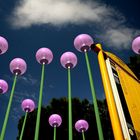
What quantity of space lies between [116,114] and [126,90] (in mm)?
777

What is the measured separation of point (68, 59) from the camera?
6.09 m

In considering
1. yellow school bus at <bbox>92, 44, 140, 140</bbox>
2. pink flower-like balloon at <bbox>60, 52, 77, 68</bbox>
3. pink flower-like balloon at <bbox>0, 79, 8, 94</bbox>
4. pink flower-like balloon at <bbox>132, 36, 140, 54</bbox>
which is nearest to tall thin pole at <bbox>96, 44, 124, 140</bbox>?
yellow school bus at <bbox>92, 44, 140, 140</bbox>

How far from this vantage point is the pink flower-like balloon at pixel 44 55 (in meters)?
6.02

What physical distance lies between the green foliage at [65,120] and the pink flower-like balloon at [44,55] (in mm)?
11251

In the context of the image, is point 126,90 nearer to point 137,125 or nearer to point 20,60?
point 137,125

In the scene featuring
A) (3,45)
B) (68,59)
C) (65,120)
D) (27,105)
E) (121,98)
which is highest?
(65,120)

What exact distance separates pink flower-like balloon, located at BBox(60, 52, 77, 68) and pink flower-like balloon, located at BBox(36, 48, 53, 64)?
370 mm

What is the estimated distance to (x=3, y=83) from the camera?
676cm

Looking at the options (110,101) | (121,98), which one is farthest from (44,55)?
(110,101)

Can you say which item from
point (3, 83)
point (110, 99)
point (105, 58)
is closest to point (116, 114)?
point (110, 99)

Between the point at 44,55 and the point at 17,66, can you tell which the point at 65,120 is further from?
the point at 44,55

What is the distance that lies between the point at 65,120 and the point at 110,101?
1453 centimetres

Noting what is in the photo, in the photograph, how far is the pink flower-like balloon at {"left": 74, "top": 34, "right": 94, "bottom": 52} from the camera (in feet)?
18.5

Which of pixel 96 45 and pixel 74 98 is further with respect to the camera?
pixel 74 98
